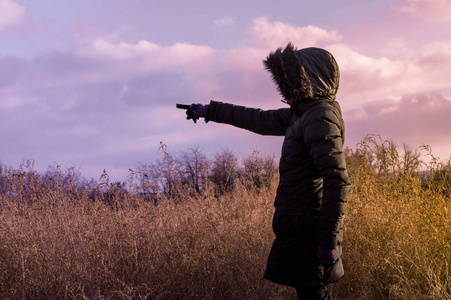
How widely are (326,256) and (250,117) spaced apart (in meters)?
1.44

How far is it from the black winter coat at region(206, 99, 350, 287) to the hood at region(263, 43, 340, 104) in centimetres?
8

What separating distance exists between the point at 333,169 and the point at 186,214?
3184mm

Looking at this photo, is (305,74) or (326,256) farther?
(305,74)

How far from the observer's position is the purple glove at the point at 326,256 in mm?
2631

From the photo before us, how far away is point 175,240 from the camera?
15.0 feet

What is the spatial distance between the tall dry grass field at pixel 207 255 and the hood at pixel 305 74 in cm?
199

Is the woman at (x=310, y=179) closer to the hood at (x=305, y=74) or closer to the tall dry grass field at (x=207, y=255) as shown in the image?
the hood at (x=305, y=74)

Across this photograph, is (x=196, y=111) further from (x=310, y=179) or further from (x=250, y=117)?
(x=310, y=179)

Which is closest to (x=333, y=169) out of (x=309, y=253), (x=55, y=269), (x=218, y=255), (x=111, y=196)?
(x=309, y=253)

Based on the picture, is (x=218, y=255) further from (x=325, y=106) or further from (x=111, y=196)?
(x=111, y=196)

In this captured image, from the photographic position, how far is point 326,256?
104 inches

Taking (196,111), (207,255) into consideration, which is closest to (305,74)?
(196,111)

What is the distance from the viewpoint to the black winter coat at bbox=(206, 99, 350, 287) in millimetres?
2576

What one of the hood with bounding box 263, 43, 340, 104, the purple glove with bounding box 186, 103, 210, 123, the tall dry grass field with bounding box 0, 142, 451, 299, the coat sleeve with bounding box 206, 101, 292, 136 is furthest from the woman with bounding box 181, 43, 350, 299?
the tall dry grass field with bounding box 0, 142, 451, 299
